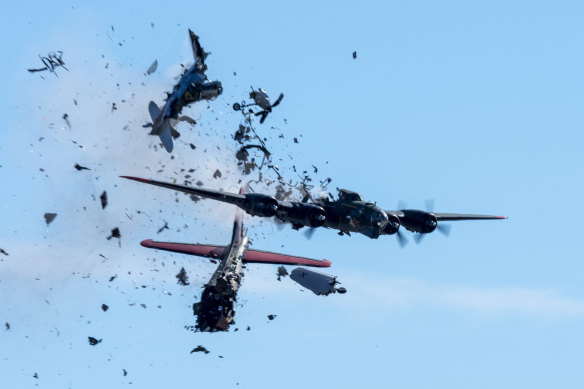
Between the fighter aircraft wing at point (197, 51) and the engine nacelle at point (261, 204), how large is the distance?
31.5ft

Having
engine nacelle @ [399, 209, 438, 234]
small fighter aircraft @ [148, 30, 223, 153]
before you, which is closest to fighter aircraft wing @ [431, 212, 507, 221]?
engine nacelle @ [399, 209, 438, 234]

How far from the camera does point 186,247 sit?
84.4 metres

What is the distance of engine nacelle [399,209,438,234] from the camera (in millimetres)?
70938

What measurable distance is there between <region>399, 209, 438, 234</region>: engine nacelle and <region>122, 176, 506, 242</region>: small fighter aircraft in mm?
2553

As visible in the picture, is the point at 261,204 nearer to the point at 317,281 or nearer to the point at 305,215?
the point at 305,215

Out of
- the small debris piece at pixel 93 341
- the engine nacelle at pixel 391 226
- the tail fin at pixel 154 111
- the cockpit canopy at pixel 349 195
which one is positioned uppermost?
the tail fin at pixel 154 111

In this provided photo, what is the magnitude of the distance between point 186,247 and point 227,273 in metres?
11.9

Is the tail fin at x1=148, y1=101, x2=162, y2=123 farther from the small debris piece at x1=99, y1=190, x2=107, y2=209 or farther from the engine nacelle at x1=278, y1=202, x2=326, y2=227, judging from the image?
the engine nacelle at x1=278, y1=202, x2=326, y2=227

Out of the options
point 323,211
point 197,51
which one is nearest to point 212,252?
point 323,211

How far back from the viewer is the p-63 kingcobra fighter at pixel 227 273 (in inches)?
2724

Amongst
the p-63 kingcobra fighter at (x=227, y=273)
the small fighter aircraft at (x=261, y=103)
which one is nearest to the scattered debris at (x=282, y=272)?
the p-63 kingcobra fighter at (x=227, y=273)

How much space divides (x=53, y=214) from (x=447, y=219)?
30321 mm

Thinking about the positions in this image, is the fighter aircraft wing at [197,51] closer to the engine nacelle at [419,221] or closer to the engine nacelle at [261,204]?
the engine nacelle at [261,204]

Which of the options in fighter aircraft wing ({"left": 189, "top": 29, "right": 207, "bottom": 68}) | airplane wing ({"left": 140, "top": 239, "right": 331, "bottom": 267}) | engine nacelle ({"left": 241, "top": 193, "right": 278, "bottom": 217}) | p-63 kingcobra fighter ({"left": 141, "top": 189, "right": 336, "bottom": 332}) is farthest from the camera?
airplane wing ({"left": 140, "top": 239, "right": 331, "bottom": 267})
